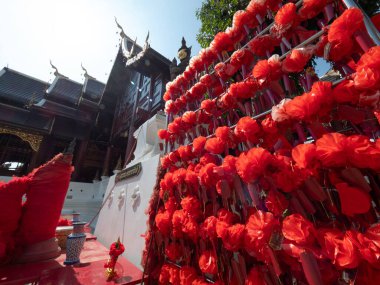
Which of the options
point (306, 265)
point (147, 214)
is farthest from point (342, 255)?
point (147, 214)

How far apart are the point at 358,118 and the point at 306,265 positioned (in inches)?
41.6

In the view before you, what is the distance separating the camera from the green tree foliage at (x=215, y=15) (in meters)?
3.86

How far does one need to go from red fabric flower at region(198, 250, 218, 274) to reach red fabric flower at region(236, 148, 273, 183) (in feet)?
3.05

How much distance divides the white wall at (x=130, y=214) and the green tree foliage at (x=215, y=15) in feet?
9.71

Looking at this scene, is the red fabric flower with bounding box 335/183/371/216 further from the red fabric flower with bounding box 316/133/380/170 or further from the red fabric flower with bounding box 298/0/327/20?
the red fabric flower with bounding box 298/0/327/20

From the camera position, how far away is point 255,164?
142 centimetres

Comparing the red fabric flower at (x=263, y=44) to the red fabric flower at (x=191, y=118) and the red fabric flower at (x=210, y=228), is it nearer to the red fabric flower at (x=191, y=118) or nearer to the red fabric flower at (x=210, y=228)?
the red fabric flower at (x=191, y=118)

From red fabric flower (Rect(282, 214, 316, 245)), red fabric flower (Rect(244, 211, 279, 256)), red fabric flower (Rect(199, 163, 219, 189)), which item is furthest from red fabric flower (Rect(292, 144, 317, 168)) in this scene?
red fabric flower (Rect(199, 163, 219, 189))

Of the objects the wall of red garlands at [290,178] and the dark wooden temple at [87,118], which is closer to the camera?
the wall of red garlands at [290,178]

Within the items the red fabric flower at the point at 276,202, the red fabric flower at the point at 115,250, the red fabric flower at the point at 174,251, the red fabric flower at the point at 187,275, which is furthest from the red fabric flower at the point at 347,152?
the red fabric flower at the point at 115,250

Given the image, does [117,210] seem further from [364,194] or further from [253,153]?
[364,194]

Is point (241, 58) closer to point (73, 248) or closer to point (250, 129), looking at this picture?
point (250, 129)

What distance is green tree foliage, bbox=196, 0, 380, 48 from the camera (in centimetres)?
Result: 386

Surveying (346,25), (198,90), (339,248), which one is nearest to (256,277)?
(339,248)
